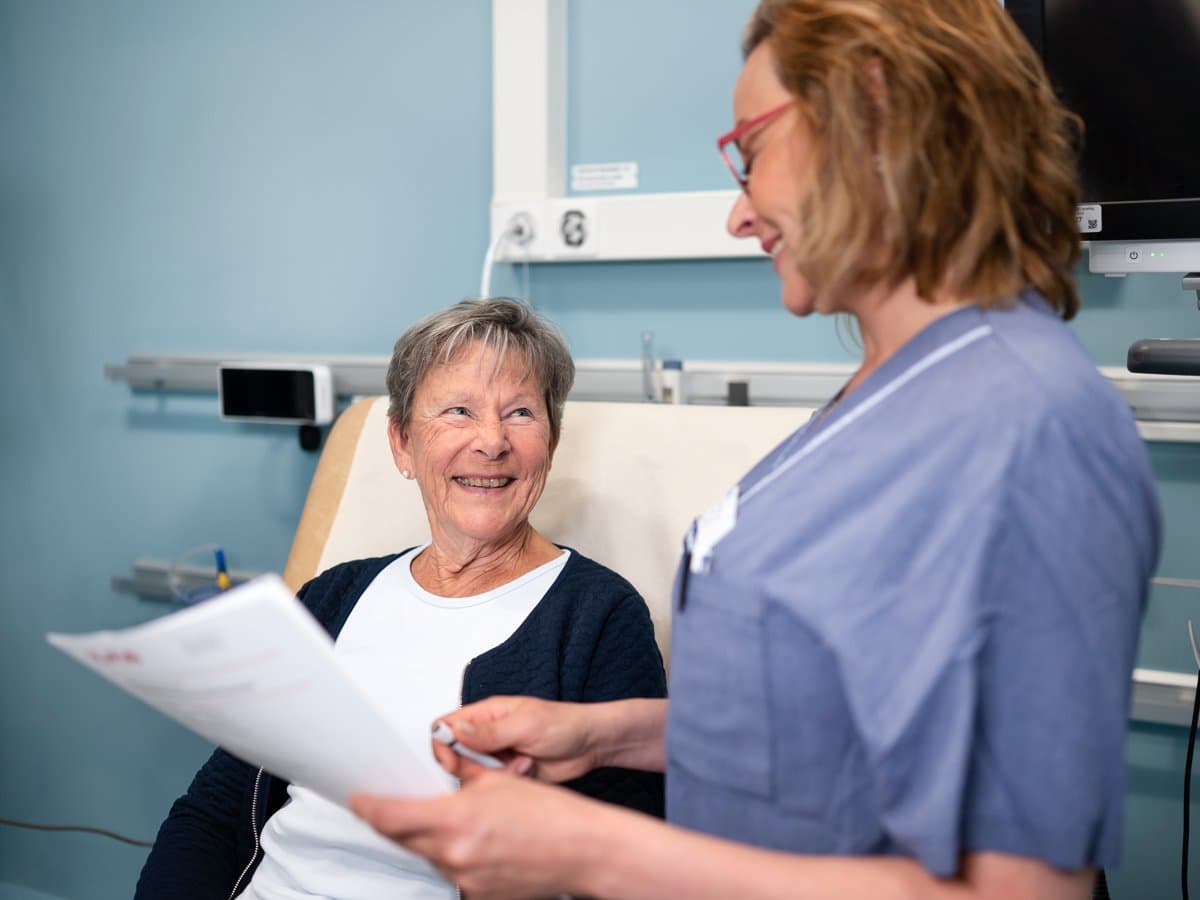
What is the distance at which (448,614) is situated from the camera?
1.34 meters

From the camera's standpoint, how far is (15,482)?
253 centimetres

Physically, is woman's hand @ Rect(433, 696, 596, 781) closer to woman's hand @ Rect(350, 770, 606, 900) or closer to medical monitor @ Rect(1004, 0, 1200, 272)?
woman's hand @ Rect(350, 770, 606, 900)

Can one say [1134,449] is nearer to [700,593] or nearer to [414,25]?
[700,593]

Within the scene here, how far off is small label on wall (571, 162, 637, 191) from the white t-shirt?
2.55 ft

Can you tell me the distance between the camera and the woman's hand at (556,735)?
0.95m

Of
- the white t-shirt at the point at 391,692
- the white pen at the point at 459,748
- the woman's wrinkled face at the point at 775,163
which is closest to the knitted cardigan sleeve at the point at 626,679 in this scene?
the white t-shirt at the point at 391,692

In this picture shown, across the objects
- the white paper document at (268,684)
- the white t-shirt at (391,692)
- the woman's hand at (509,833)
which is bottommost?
the white t-shirt at (391,692)

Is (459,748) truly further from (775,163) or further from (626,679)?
(775,163)

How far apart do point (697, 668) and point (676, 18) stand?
136cm

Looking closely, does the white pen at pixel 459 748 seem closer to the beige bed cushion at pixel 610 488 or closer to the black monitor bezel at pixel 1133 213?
the beige bed cushion at pixel 610 488

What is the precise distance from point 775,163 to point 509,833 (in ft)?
1.62

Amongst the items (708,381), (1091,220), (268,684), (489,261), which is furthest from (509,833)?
(489,261)


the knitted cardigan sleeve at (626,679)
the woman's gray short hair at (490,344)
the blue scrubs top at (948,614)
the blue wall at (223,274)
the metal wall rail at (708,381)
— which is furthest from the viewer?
the blue wall at (223,274)

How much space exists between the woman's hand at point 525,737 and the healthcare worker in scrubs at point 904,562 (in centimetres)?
17
